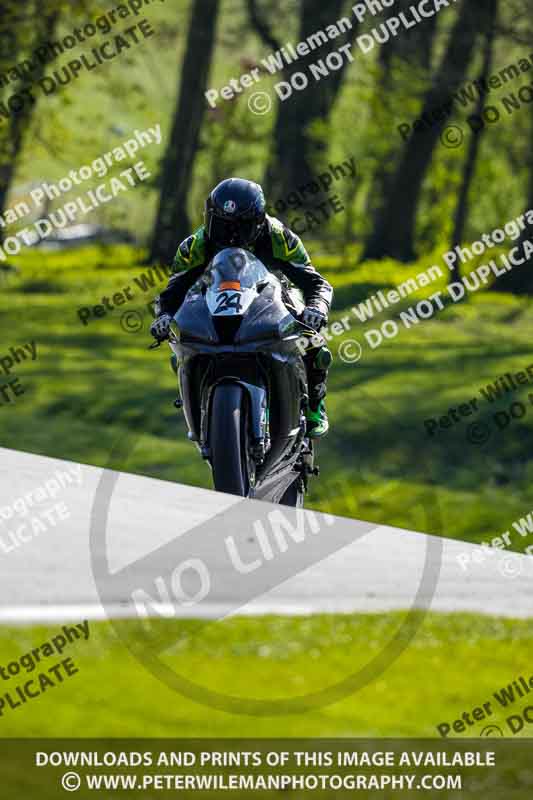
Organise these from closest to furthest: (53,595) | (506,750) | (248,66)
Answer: (506,750) < (53,595) < (248,66)

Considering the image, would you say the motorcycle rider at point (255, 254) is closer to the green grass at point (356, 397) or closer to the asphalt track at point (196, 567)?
the asphalt track at point (196, 567)

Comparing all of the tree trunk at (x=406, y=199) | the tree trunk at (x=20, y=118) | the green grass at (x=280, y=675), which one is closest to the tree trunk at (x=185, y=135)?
the tree trunk at (x=20, y=118)

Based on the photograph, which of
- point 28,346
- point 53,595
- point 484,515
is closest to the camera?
point 53,595

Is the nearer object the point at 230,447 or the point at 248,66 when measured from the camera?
the point at 230,447

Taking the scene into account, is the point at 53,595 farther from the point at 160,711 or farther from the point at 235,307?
the point at 235,307

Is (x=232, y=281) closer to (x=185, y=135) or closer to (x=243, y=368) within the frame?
(x=243, y=368)

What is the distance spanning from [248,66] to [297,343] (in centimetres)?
2788

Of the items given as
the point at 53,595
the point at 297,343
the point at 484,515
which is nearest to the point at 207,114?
the point at 484,515

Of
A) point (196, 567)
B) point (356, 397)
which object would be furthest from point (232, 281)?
point (356, 397)

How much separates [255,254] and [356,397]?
1299cm

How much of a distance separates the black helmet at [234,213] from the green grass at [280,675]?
3055mm

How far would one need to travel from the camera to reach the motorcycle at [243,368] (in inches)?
299

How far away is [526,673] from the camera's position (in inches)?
475

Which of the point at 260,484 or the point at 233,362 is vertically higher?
the point at 233,362
